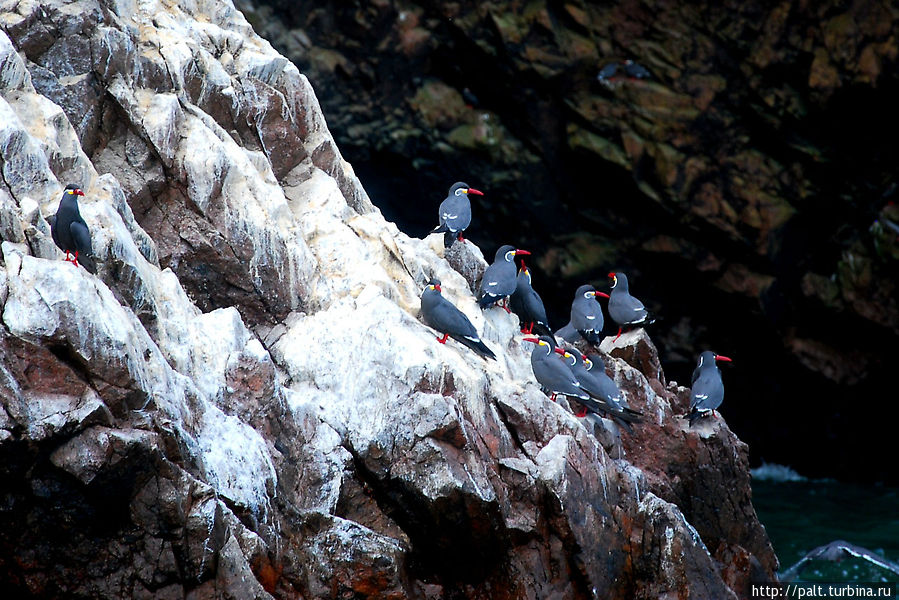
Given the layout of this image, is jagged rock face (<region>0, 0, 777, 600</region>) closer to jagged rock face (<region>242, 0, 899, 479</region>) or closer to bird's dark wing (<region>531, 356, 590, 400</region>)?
bird's dark wing (<region>531, 356, 590, 400</region>)

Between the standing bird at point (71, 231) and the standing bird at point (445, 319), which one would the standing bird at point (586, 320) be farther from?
the standing bird at point (71, 231)

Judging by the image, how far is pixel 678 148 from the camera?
23.1 m

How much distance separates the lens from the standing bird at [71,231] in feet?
26.0

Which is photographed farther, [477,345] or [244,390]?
[477,345]

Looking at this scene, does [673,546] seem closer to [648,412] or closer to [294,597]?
[648,412]

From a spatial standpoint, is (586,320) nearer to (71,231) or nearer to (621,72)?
(71,231)

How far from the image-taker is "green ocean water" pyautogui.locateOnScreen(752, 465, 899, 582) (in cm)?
1561

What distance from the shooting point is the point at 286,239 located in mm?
10367

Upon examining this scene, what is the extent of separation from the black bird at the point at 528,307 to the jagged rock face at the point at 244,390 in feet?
1.46

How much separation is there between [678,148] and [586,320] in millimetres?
11433

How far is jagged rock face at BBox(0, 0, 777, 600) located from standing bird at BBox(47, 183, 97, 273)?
0.19 m

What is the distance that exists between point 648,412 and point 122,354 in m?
7.55

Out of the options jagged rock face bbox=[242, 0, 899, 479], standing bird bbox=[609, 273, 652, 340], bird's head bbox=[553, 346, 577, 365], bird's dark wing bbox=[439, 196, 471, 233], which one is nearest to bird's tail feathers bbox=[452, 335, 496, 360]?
bird's head bbox=[553, 346, 577, 365]

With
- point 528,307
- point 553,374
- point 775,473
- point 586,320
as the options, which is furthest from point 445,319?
point 775,473
